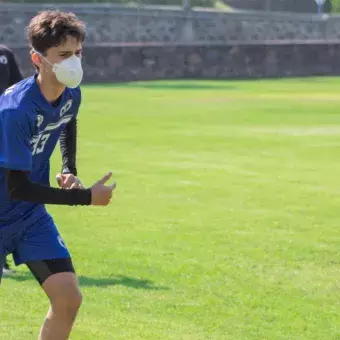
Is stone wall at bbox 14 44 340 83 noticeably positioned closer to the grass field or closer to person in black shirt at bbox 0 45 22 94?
the grass field

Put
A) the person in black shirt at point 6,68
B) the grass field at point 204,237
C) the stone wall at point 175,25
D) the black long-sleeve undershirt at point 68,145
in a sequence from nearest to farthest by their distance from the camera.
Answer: the black long-sleeve undershirt at point 68,145 → the grass field at point 204,237 → the person in black shirt at point 6,68 → the stone wall at point 175,25

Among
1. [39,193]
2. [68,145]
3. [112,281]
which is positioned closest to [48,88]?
[39,193]

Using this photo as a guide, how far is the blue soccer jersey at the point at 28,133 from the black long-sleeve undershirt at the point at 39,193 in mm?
58

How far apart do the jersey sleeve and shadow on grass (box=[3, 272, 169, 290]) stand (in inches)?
130

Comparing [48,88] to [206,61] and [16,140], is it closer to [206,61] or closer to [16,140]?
[16,140]

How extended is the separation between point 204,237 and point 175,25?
42109 millimetres

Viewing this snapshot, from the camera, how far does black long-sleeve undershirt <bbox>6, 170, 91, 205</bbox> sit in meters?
5.84

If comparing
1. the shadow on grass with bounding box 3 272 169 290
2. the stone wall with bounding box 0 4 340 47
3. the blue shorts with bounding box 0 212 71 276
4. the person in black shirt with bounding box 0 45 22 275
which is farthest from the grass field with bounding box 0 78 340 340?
the stone wall with bounding box 0 4 340 47

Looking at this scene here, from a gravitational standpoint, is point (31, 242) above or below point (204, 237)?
above

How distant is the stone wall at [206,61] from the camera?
120ft

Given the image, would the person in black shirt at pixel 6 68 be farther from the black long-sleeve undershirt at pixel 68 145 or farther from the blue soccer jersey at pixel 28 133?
the blue soccer jersey at pixel 28 133

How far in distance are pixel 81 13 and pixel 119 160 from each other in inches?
1301

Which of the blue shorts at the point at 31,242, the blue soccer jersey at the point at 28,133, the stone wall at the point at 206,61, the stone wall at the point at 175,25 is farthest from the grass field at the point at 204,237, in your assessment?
the stone wall at the point at 175,25

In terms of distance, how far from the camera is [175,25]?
52.7 meters
